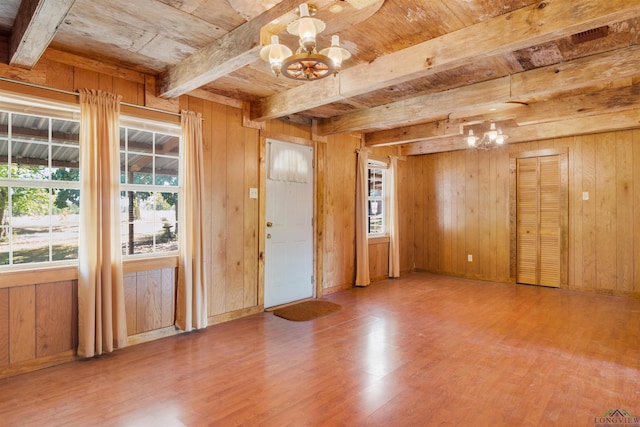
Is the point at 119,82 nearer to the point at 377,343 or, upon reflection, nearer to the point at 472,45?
the point at 472,45

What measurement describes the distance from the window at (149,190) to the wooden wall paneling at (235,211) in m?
0.60

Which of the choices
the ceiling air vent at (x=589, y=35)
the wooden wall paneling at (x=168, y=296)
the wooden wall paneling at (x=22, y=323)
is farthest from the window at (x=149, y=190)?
the ceiling air vent at (x=589, y=35)

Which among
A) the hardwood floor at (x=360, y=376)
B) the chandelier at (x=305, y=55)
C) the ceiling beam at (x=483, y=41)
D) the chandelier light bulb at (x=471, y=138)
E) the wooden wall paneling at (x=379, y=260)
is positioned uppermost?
the ceiling beam at (x=483, y=41)

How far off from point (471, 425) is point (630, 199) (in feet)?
15.8

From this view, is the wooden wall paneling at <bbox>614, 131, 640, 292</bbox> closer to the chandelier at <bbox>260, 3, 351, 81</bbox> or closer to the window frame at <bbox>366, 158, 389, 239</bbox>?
the window frame at <bbox>366, 158, 389, 239</bbox>

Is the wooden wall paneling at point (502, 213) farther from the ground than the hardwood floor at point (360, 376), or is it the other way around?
the wooden wall paneling at point (502, 213)

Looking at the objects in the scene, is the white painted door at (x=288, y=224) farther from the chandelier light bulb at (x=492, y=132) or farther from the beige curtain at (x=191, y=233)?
the chandelier light bulb at (x=492, y=132)

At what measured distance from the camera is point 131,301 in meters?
3.36

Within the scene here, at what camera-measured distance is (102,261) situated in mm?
3053

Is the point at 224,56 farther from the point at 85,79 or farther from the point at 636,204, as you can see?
the point at 636,204

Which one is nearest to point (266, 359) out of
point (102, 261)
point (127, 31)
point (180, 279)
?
point (180, 279)

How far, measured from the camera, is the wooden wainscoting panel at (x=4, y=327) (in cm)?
270

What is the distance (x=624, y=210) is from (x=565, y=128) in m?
1.44

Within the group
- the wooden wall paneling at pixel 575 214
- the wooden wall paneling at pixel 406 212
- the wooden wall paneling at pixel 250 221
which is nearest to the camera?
the wooden wall paneling at pixel 250 221
